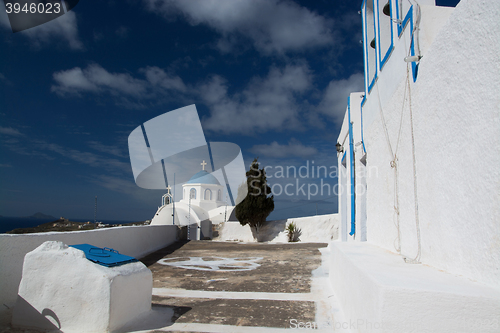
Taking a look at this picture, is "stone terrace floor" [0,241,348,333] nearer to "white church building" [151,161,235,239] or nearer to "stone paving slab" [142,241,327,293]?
"stone paving slab" [142,241,327,293]

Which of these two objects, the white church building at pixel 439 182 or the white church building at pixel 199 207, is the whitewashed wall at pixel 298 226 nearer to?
the white church building at pixel 199 207

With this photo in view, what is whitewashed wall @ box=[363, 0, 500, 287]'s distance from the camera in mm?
2287

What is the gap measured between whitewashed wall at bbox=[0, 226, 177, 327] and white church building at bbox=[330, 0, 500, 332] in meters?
4.10

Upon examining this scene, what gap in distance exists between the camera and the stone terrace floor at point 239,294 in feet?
12.5

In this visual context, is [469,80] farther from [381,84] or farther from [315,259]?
[315,259]

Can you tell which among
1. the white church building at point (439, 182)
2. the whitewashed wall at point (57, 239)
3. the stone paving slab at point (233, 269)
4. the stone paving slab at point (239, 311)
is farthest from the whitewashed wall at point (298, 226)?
the stone paving slab at point (239, 311)

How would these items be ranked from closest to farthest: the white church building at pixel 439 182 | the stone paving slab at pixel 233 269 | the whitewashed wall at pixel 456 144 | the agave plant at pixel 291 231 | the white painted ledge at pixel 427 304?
the white painted ledge at pixel 427 304
the white church building at pixel 439 182
the whitewashed wall at pixel 456 144
the stone paving slab at pixel 233 269
the agave plant at pixel 291 231

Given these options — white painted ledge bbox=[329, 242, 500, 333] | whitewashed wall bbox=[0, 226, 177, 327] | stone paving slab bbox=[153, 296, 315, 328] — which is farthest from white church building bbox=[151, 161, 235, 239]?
white painted ledge bbox=[329, 242, 500, 333]

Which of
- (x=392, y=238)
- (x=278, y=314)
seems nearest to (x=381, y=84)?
(x=392, y=238)

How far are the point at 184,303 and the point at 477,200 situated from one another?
149 inches

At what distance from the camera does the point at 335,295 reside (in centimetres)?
484

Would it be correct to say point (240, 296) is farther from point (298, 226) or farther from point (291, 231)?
point (298, 226)

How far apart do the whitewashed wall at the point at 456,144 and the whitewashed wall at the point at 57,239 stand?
461 cm

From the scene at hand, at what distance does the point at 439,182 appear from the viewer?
3.06 metres
